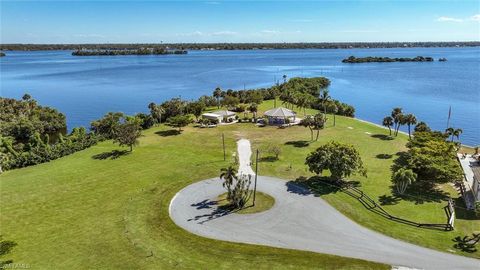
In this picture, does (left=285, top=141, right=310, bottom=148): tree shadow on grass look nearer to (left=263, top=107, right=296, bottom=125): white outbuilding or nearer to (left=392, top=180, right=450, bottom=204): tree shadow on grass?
(left=263, top=107, right=296, bottom=125): white outbuilding

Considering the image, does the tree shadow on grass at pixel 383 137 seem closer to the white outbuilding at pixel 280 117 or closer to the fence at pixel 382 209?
the white outbuilding at pixel 280 117

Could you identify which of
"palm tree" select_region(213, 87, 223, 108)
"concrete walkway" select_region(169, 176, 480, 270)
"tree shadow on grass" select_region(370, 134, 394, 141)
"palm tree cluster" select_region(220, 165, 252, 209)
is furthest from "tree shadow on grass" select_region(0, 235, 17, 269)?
"palm tree" select_region(213, 87, 223, 108)

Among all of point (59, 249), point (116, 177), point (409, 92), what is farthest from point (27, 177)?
point (409, 92)

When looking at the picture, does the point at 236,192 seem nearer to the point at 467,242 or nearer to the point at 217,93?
the point at 467,242

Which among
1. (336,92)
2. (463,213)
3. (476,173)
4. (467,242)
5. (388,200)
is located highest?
(476,173)

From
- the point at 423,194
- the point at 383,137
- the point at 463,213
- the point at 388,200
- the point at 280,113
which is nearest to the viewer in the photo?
the point at 463,213

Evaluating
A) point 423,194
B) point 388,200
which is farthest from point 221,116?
point 423,194
